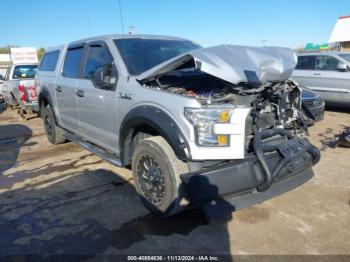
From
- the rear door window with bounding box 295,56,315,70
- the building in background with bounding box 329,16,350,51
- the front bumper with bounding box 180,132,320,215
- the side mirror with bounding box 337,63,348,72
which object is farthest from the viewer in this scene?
the building in background with bounding box 329,16,350,51

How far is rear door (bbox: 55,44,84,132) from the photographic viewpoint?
208 inches

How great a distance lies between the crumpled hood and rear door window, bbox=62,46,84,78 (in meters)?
1.94

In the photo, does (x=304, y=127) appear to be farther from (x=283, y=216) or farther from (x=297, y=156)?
(x=283, y=216)

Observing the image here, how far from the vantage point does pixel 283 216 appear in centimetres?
362

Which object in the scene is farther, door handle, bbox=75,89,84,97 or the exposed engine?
door handle, bbox=75,89,84,97

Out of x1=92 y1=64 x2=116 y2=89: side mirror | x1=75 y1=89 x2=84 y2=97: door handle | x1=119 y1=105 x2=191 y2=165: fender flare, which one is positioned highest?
x1=92 y1=64 x2=116 y2=89: side mirror

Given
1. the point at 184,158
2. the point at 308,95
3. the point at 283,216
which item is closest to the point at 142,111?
the point at 184,158

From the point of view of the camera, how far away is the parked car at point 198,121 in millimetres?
3037

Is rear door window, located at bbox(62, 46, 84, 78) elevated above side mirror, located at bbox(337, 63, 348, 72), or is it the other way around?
rear door window, located at bbox(62, 46, 84, 78)

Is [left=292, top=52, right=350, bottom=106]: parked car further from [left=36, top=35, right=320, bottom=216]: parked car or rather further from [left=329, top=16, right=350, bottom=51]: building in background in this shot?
[left=329, top=16, right=350, bottom=51]: building in background

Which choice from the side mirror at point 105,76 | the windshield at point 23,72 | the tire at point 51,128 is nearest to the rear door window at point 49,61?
the tire at point 51,128

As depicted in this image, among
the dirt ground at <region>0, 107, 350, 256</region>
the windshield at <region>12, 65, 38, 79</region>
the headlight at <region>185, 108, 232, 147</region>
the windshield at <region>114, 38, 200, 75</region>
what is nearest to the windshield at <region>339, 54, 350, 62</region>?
the dirt ground at <region>0, 107, 350, 256</region>

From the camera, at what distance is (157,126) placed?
3.33 meters

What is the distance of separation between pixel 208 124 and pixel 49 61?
15.9ft
